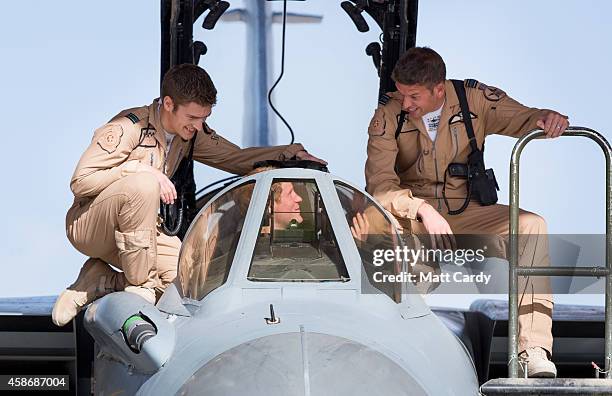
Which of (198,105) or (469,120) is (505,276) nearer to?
(469,120)

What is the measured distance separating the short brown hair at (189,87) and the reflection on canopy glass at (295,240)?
122cm

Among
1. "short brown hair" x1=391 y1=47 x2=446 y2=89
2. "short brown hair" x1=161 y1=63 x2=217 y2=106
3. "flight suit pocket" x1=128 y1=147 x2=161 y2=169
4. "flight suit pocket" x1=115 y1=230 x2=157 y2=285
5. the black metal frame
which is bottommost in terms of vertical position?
"flight suit pocket" x1=115 y1=230 x2=157 y2=285

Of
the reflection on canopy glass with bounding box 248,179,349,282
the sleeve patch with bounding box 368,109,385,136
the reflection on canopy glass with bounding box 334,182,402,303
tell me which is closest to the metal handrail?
the reflection on canopy glass with bounding box 334,182,402,303

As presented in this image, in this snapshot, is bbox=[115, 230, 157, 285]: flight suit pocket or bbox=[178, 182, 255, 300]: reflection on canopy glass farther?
bbox=[115, 230, 157, 285]: flight suit pocket

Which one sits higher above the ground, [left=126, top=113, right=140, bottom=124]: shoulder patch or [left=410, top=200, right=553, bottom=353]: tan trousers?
[left=126, top=113, right=140, bottom=124]: shoulder patch

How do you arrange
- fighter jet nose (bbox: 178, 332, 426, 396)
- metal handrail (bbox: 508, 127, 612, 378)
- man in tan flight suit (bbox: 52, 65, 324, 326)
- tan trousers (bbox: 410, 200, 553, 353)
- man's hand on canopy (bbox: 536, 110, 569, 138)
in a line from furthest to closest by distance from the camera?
man's hand on canopy (bbox: 536, 110, 569, 138) < man in tan flight suit (bbox: 52, 65, 324, 326) < tan trousers (bbox: 410, 200, 553, 353) < metal handrail (bbox: 508, 127, 612, 378) < fighter jet nose (bbox: 178, 332, 426, 396)

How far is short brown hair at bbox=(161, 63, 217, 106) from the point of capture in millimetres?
6762

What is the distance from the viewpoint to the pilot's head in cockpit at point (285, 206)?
18.6ft

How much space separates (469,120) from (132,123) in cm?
188

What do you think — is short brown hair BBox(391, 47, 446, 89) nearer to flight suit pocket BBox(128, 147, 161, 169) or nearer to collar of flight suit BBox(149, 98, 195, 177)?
collar of flight suit BBox(149, 98, 195, 177)

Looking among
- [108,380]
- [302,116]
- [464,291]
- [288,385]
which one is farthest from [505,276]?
[288,385]

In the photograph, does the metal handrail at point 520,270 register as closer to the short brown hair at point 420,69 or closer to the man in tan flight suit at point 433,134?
the man in tan flight suit at point 433,134

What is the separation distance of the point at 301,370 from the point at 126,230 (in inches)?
87.6

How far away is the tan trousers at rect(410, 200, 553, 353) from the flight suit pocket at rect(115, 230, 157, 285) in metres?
1.35
